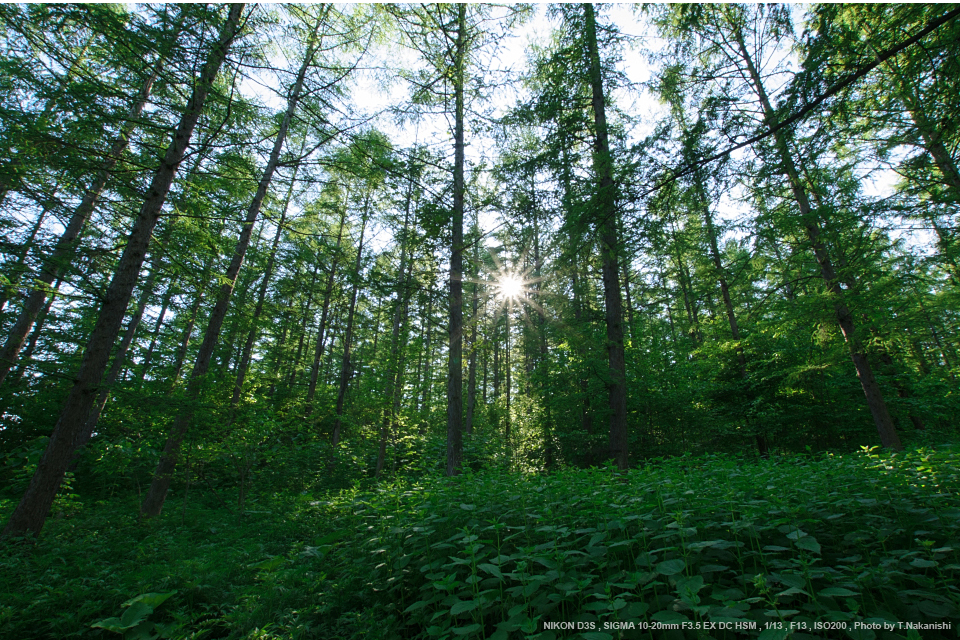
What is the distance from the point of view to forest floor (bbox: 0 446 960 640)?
1.79 m

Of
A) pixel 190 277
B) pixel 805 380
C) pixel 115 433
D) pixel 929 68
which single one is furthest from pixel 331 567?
pixel 805 380

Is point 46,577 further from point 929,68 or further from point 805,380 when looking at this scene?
point 805,380

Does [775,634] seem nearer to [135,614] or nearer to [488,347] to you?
[135,614]

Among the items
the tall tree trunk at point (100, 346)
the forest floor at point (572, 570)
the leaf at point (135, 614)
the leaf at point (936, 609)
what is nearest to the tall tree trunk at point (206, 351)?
the tall tree trunk at point (100, 346)

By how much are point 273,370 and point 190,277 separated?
1271cm

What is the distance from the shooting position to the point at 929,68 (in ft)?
12.0

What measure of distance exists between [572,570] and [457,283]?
22.6ft

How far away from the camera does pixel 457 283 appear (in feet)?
28.0

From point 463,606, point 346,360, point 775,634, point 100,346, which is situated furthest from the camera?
point 346,360

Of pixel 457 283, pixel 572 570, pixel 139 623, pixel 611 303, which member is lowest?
pixel 139 623

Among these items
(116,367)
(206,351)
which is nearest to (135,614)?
(206,351)

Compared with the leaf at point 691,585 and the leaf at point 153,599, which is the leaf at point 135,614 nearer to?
the leaf at point 153,599

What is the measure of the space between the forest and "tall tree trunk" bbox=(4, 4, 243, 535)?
0.04 m

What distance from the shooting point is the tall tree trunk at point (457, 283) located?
7.80 metres
